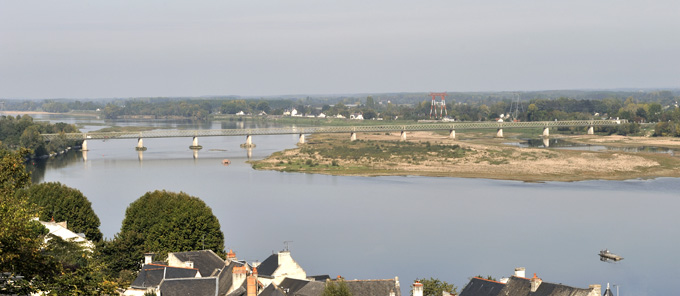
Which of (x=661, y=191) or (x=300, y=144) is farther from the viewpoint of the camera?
(x=300, y=144)

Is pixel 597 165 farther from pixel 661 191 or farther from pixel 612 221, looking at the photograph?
pixel 612 221

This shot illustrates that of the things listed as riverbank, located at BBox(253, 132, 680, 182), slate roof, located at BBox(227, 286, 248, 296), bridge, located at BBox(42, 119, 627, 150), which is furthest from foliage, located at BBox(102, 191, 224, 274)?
bridge, located at BBox(42, 119, 627, 150)

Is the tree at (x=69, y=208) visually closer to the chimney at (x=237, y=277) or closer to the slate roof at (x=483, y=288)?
the chimney at (x=237, y=277)

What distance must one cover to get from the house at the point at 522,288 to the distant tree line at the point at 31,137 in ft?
270

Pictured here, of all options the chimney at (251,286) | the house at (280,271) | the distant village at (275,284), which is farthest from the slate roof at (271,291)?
the house at (280,271)

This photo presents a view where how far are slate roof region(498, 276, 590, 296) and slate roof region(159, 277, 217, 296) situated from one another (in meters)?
8.06

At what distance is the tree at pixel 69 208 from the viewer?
Answer: 41.8m

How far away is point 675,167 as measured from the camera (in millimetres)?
84375

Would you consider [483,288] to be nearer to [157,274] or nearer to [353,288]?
[353,288]

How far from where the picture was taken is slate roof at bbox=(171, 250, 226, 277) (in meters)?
29.5

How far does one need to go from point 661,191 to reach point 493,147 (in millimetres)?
36024

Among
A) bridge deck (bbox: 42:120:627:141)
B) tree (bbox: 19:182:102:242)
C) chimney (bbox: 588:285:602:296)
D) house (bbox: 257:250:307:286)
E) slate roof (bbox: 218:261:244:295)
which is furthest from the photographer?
bridge deck (bbox: 42:120:627:141)

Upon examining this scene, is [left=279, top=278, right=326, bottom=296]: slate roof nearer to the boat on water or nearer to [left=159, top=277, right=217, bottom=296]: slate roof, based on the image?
[left=159, top=277, right=217, bottom=296]: slate roof

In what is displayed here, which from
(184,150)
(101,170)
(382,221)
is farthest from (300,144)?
(382,221)
